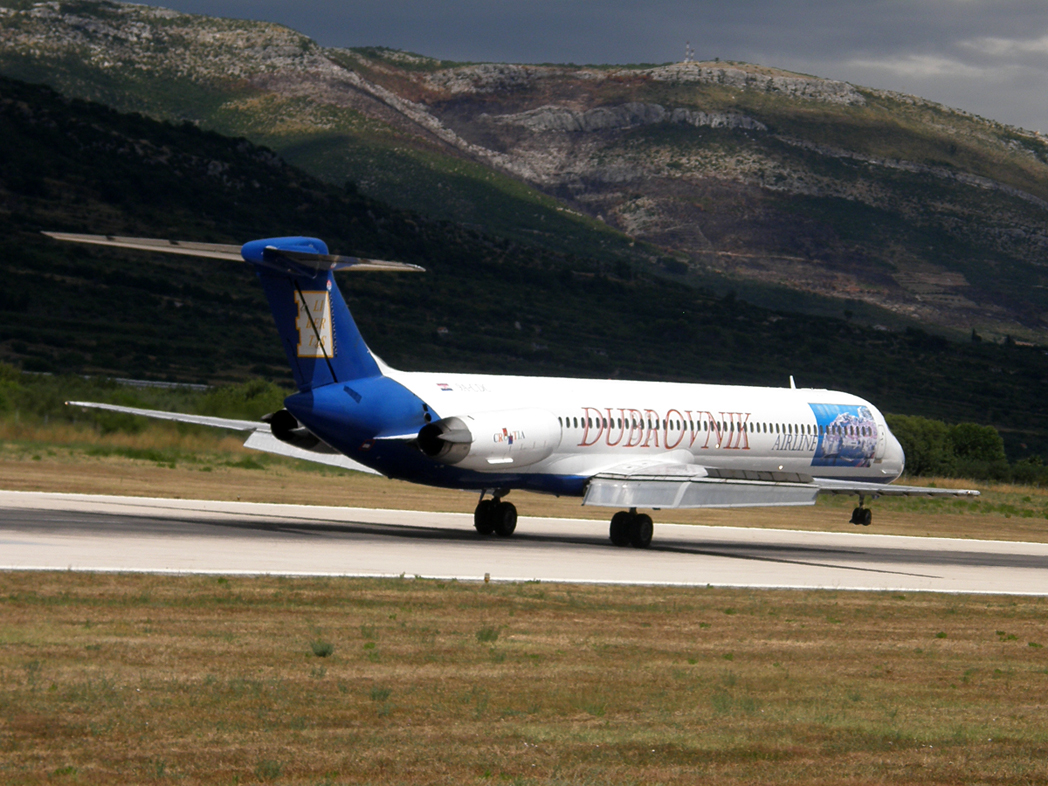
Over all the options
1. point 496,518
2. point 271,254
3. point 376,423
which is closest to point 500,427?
point 376,423

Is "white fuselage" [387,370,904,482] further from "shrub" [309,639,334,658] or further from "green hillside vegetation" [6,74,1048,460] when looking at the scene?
"green hillside vegetation" [6,74,1048,460]

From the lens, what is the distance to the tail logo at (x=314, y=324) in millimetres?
26469

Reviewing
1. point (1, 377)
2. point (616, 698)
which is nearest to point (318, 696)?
point (616, 698)

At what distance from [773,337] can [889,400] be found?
49.0ft

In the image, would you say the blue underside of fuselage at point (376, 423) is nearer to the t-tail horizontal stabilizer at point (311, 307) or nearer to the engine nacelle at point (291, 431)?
the t-tail horizontal stabilizer at point (311, 307)

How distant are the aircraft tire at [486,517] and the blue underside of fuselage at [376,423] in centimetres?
242

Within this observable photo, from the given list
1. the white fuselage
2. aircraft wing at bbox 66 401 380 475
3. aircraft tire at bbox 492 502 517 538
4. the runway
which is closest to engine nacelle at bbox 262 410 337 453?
aircraft wing at bbox 66 401 380 475

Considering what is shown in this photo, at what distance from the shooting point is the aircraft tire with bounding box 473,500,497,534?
30547 mm

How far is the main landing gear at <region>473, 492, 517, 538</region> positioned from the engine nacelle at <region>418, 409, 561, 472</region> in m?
1.81

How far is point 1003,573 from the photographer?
92.6 feet

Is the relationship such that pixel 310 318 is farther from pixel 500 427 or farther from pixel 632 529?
pixel 632 529

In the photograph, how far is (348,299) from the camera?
338 ft

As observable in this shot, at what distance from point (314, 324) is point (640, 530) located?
8.37 meters

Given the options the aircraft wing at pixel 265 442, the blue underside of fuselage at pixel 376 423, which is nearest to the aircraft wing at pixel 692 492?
the blue underside of fuselage at pixel 376 423
